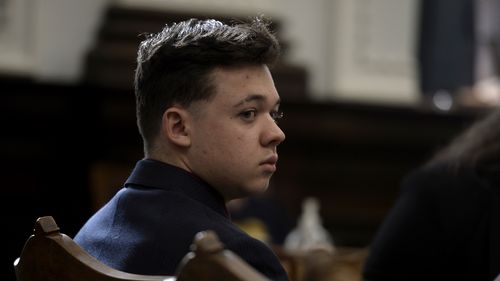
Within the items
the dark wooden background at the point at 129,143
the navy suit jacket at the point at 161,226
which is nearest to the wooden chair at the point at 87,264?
the navy suit jacket at the point at 161,226

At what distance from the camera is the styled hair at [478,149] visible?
288 centimetres

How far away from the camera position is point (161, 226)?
1.76 m

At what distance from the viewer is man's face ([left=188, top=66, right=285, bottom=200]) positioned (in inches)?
73.7

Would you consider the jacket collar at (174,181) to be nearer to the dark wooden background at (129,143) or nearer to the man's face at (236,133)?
the man's face at (236,133)

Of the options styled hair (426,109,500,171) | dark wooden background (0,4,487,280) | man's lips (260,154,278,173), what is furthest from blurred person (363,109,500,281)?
dark wooden background (0,4,487,280)

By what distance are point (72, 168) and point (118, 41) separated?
73 cm

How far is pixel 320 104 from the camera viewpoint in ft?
20.0

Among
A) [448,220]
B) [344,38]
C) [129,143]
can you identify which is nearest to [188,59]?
[448,220]

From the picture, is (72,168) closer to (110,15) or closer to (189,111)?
(110,15)

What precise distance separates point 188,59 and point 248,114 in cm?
14

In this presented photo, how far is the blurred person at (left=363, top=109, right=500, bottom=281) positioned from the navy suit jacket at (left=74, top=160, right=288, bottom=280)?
3.43 ft

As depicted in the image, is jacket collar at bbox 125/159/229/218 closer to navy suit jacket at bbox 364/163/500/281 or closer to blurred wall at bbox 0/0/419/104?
navy suit jacket at bbox 364/163/500/281

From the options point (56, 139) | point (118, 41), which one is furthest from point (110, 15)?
point (56, 139)

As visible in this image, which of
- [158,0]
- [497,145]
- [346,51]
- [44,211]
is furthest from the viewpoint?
[346,51]
